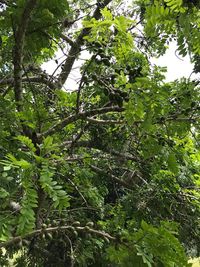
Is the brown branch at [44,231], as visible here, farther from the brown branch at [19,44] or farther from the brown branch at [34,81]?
the brown branch at [34,81]

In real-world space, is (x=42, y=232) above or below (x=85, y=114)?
below

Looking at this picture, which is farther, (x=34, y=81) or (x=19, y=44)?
(x=34, y=81)

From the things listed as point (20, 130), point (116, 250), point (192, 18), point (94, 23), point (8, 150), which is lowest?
point (116, 250)

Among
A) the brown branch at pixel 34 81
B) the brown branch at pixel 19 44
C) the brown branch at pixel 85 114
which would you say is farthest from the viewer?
the brown branch at pixel 34 81

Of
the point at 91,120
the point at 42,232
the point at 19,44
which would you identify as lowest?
the point at 42,232

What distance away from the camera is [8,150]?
2479 mm

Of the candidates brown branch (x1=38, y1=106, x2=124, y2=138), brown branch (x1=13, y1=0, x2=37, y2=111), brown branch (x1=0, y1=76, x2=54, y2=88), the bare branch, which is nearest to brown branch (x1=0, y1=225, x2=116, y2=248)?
the bare branch

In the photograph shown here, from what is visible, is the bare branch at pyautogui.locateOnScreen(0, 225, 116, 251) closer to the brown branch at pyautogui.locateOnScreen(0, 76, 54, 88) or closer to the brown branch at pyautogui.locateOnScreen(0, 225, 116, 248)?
the brown branch at pyautogui.locateOnScreen(0, 225, 116, 248)

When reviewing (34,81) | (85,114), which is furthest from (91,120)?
(34,81)

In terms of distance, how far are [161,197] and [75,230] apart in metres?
2.31

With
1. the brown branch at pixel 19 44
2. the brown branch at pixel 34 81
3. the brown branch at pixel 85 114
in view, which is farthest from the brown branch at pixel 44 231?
the brown branch at pixel 34 81

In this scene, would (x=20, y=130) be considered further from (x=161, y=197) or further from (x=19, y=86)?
(x=161, y=197)

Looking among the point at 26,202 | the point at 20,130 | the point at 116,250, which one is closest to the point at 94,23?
the point at 20,130

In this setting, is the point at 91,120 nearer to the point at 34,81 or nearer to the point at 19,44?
the point at 19,44
